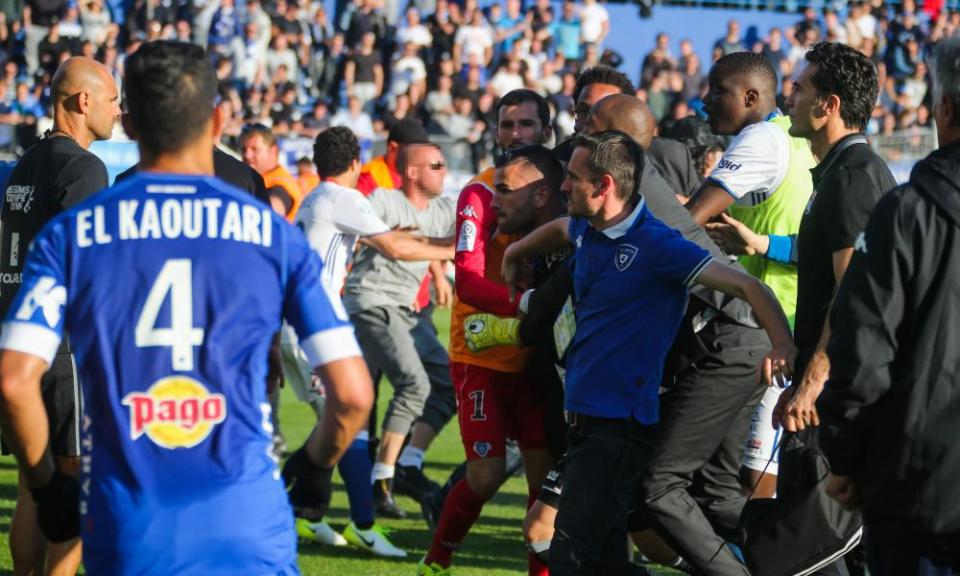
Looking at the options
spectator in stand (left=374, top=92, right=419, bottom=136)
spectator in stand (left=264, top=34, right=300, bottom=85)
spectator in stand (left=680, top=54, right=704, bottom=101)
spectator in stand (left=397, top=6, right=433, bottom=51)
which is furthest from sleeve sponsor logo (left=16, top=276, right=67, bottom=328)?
spectator in stand (left=397, top=6, right=433, bottom=51)

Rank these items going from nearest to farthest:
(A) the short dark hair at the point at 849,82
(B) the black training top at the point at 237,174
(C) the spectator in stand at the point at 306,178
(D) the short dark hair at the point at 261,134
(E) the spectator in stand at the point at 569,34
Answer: (A) the short dark hair at the point at 849,82 → (B) the black training top at the point at 237,174 → (D) the short dark hair at the point at 261,134 → (C) the spectator in stand at the point at 306,178 → (E) the spectator in stand at the point at 569,34

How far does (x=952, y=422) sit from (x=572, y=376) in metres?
1.94

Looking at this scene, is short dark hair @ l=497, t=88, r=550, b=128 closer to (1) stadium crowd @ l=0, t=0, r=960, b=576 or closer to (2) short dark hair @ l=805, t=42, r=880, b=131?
(1) stadium crowd @ l=0, t=0, r=960, b=576

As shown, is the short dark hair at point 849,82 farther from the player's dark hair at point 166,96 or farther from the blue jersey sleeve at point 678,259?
the player's dark hair at point 166,96

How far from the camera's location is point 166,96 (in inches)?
133

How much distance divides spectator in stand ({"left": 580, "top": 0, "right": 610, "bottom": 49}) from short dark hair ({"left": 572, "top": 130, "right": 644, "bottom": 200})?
24.4 metres

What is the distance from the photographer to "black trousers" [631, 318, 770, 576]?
18.5 feet

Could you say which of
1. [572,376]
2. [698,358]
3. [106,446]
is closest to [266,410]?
[106,446]

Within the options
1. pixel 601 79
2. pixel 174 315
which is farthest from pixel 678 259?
pixel 601 79

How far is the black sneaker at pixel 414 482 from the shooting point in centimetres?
930

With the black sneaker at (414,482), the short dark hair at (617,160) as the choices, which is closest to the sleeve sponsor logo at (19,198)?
the short dark hair at (617,160)

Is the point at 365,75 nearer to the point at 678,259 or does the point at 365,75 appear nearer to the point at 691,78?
the point at 691,78

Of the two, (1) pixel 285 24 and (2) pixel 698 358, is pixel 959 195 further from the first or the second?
(1) pixel 285 24

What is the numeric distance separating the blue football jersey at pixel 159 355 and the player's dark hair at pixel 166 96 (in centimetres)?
13
